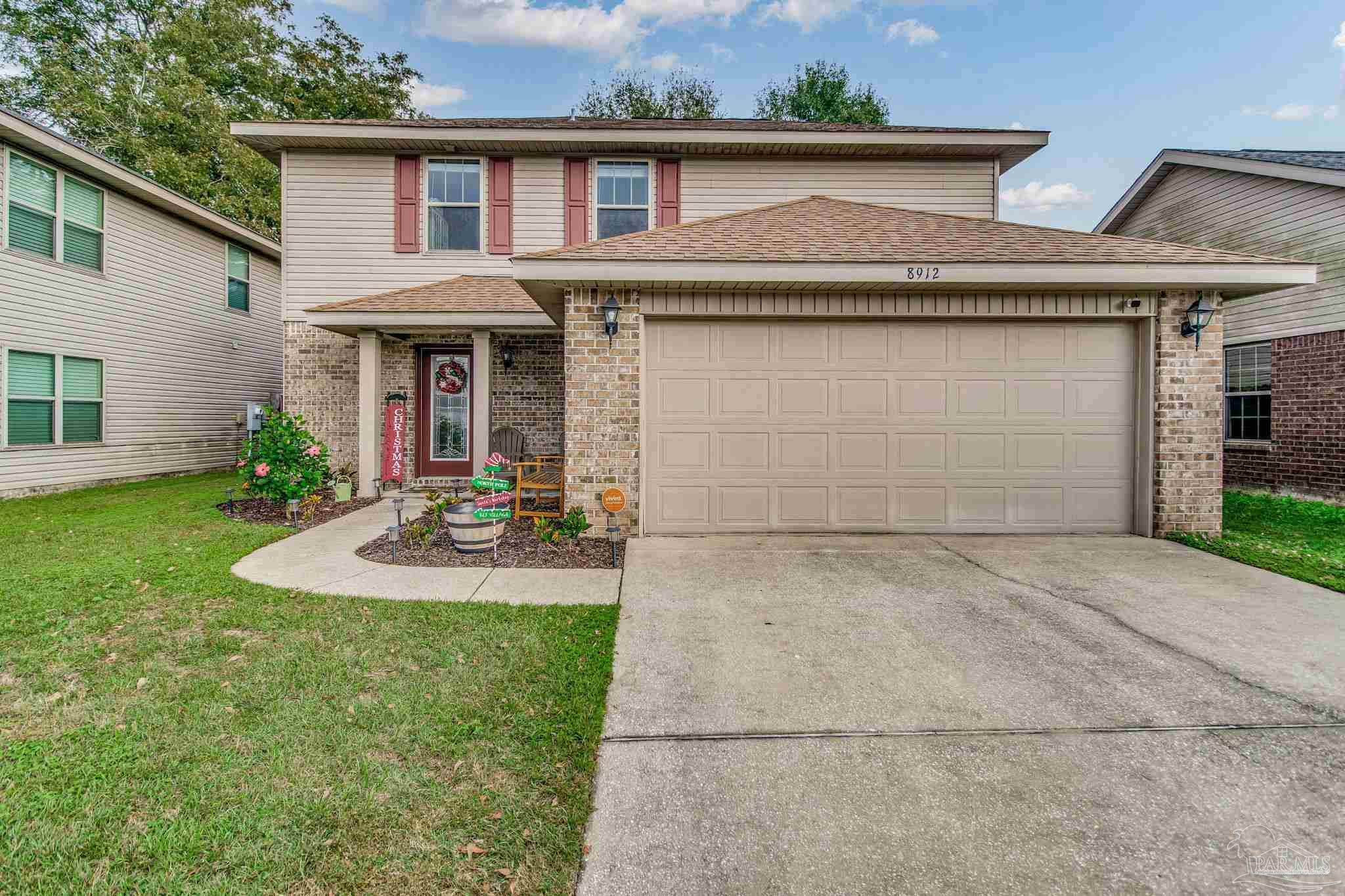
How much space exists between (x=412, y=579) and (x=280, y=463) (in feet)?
13.7

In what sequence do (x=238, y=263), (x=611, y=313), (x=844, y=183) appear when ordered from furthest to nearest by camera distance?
(x=238, y=263), (x=844, y=183), (x=611, y=313)

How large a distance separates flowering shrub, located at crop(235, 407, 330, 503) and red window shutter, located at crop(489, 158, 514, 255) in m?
4.21

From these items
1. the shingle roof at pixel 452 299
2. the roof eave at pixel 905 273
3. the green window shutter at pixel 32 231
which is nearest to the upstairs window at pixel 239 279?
the green window shutter at pixel 32 231

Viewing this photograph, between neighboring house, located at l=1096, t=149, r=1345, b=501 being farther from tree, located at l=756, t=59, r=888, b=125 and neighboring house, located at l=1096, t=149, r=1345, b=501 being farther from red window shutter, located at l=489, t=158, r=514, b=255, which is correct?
Result: tree, located at l=756, t=59, r=888, b=125

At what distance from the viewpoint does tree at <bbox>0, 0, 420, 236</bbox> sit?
1493cm

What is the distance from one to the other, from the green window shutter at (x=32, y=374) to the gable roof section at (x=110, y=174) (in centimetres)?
299

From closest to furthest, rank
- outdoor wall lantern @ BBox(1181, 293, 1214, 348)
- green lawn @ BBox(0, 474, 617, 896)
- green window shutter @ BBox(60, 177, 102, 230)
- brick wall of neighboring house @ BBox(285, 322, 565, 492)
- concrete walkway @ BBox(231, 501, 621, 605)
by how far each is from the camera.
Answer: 1. green lawn @ BBox(0, 474, 617, 896)
2. concrete walkway @ BBox(231, 501, 621, 605)
3. outdoor wall lantern @ BBox(1181, 293, 1214, 348)
4. green window shutter @ BBox(60, 177, 102, 230)
5. brick wall of neighboring house @ BBox(285, 322, 565, 492)

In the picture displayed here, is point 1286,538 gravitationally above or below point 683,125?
below

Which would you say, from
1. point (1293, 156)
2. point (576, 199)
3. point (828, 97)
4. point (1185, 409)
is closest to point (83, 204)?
point (576, 199)

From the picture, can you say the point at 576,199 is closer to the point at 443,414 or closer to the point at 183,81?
the point at 443,414

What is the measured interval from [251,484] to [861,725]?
812cm

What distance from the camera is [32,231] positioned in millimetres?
8430

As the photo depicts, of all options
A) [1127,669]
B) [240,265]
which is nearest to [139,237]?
[240,265]

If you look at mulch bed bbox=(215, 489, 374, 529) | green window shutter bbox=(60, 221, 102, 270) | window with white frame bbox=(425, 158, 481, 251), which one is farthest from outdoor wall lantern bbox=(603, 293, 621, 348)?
green window shutter bbox=(60, 221, 102, 270)
